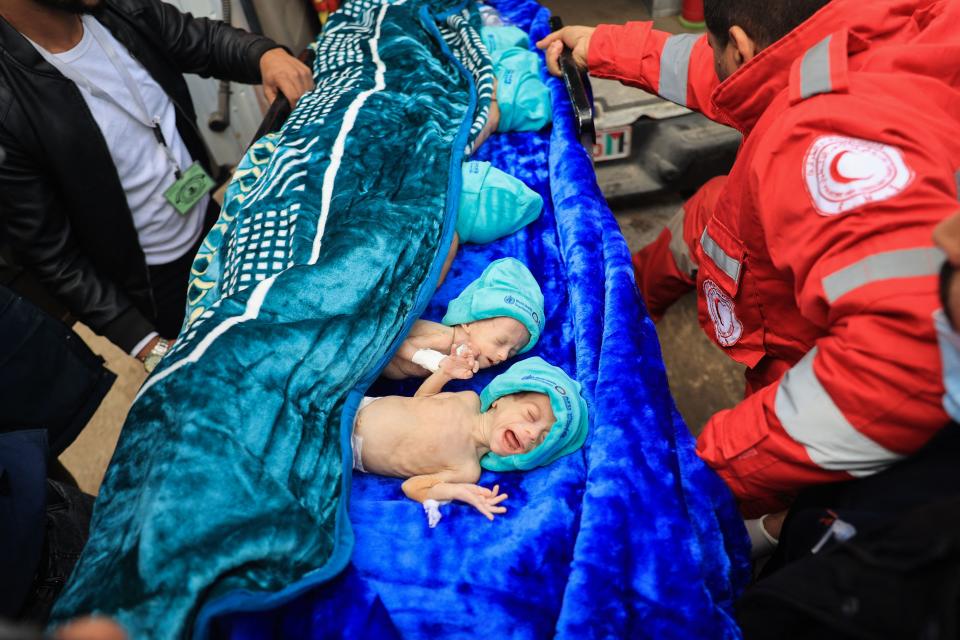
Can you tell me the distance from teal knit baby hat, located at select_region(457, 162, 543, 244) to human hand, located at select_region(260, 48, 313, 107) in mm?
676

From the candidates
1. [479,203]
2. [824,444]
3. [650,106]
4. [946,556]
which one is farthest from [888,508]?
[650,106]

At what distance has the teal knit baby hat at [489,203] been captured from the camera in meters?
1.61

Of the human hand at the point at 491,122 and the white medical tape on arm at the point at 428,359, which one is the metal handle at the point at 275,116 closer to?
the human hand at the point at 491,122

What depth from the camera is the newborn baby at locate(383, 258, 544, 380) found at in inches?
53.4

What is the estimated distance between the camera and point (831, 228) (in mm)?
896

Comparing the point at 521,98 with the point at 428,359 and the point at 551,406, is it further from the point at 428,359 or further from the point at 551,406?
the point at 551,406

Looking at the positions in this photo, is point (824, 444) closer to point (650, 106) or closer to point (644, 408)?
point (644, 408)

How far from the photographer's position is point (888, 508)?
85cm

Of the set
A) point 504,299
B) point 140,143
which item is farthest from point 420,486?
point 140,143

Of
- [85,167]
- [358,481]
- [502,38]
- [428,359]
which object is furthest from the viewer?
[502,38]

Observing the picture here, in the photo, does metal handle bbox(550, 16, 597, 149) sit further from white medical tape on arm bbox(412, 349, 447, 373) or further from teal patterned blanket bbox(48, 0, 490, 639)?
white medical tape on arm bbox(412, 349, 447, 373)

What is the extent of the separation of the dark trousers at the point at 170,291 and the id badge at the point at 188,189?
15cm

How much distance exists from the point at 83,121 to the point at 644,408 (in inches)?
60.4

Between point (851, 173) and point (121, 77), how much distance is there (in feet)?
5.96
